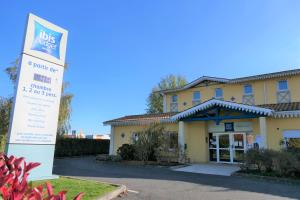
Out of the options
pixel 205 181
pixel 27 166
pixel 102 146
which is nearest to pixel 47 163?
pixel 205 181

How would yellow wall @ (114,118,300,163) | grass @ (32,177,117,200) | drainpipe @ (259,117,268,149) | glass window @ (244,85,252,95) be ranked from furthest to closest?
glass window @ (244,85,252,95) → yellow wall @ (114,118,300,163) → drainpipe @ (259,117,268,149) → grass @ (32,177,117,200)

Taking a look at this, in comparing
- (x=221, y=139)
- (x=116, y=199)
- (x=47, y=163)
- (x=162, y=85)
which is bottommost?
(x=116, y=199)

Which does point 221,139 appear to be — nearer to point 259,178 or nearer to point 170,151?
point 170,151

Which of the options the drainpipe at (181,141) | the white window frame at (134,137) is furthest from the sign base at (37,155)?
the drainpipe at (181,141)

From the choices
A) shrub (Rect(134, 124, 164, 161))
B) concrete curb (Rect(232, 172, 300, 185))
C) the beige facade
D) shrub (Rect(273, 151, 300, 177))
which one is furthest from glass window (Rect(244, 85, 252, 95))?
concrete curb (Rect(232, 172, 300, 185))

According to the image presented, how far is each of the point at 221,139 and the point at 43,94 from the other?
1337cm

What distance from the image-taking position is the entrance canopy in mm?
15977

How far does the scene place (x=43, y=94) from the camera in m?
9.34

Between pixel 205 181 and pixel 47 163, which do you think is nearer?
pixel 47 163

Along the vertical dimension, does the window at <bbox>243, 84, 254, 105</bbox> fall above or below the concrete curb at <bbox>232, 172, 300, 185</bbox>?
above

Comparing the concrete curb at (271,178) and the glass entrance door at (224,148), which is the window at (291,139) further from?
the concrete curb at (271,178)

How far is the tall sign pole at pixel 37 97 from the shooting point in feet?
28.2

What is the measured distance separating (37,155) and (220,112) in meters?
12.9

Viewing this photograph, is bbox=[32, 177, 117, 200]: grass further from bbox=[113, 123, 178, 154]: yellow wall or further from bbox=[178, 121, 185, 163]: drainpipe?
bbox=[113, 123, 178, 154]: yellow wall
